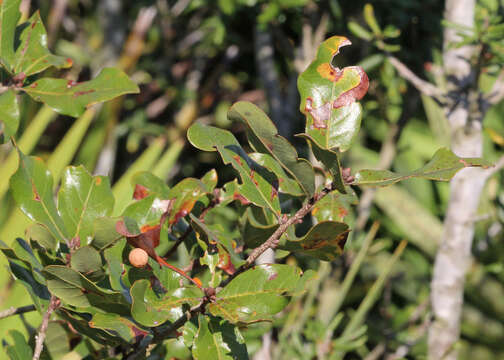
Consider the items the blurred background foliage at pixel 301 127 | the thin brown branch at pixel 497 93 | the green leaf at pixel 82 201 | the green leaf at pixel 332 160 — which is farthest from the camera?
the blurred background foliage at pixel 301 127

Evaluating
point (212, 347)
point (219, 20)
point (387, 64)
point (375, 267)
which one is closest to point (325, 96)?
point (212, 347)

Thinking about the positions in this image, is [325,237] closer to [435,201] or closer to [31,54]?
[31,54]

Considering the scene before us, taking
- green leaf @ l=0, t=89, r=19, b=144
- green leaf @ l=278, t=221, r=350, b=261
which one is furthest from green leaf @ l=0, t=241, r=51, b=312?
green leaf @ l=278, t=221, r=350, b=261

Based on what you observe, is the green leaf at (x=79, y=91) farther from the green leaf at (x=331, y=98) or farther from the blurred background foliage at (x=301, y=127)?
the blurred background foliage at (x=301, y=127)

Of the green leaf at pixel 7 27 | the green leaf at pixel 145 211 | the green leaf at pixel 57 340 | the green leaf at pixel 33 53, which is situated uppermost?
the green leaf at pixel 7 27

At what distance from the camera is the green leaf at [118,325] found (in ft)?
1.32

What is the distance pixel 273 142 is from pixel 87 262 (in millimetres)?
177

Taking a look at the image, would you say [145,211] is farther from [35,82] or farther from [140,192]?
[35,82]

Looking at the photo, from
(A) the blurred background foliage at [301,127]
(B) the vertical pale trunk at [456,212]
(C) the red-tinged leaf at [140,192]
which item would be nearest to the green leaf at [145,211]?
(C) the red-tinged leaf at [140,192]

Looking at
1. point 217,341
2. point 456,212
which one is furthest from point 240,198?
point 456,212

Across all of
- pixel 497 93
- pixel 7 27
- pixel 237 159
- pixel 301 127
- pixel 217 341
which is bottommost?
pixel 301 127

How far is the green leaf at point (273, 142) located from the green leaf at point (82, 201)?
16cm

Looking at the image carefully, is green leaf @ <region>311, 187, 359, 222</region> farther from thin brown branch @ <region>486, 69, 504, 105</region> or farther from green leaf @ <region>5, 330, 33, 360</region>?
thin brown branch @ <region>486, 69, 504, 105</region>

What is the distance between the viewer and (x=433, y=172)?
40cm
